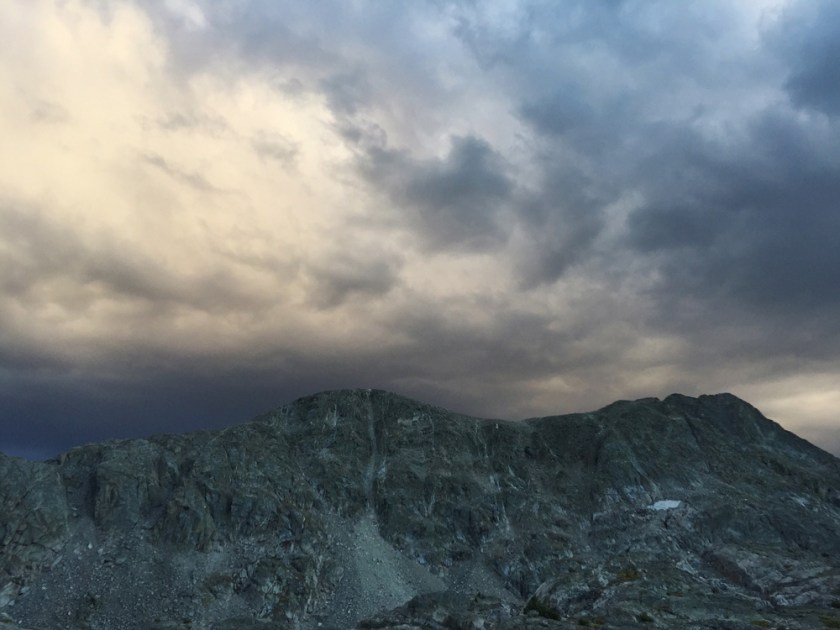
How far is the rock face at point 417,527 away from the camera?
11038 cm

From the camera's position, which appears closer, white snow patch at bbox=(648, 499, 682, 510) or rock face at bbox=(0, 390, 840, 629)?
A: rock face at bbox=(0, 390, 840, 629)

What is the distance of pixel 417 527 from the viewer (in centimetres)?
15150

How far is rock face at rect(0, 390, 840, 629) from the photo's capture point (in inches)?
4345

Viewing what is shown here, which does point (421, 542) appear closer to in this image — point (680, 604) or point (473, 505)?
point (473, 505)

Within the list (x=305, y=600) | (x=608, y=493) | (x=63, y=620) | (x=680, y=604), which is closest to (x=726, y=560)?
(x=608, y=493)

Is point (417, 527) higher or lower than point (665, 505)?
lower

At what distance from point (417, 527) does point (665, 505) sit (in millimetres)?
65586

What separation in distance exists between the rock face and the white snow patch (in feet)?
0.86

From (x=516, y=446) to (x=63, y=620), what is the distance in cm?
11994

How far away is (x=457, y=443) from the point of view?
18100cm

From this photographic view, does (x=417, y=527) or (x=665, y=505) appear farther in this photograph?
(x=665, y=505)

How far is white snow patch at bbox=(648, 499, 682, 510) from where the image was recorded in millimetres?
161125

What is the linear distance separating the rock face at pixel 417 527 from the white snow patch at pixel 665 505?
26cm

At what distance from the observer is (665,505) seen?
162 m
